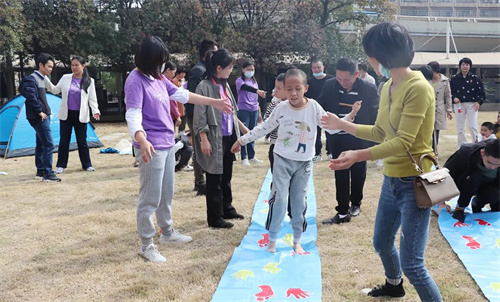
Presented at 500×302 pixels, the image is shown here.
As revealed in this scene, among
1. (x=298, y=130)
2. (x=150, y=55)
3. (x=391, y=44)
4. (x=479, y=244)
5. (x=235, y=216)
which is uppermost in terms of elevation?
(x=150, y=55)

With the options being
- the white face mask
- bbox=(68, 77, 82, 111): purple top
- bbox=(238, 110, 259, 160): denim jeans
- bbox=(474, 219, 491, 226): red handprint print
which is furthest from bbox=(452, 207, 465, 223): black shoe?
bbox=(68, 77, 82, 111): purple top

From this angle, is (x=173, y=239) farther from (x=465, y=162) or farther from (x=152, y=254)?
(x=465, y=162)

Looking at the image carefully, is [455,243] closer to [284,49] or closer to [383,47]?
[383,47]

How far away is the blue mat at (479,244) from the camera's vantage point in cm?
312

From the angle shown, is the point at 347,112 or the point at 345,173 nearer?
the point at 345,173

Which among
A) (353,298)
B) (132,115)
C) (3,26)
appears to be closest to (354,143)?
(353,298)

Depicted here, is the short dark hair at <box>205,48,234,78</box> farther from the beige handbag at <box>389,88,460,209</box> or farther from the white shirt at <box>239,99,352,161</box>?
the beige handbag at <box>389,88,460,209</box>

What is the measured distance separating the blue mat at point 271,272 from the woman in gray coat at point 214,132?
43 centimetres

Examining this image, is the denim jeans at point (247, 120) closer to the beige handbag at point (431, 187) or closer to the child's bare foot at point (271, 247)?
the child's bare foot at point (271, 247)

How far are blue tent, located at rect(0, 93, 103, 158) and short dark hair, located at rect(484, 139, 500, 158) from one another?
806cm

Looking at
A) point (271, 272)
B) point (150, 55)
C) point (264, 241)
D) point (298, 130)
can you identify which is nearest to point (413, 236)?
point (271, 272)

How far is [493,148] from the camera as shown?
152 inches

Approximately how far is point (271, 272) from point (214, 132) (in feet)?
4.74

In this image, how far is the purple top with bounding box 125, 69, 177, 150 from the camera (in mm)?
3193
